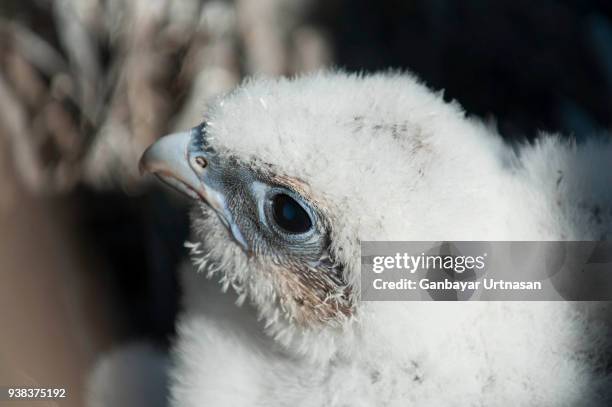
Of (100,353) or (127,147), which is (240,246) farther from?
(127,147)

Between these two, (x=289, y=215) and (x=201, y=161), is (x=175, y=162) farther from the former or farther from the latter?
(x=289, y=215)

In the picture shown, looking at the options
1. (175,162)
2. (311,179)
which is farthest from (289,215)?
(175,162)

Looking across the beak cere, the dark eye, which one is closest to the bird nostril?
the beak cere

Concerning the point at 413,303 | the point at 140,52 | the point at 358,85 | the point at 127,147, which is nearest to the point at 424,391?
the point at 413,303

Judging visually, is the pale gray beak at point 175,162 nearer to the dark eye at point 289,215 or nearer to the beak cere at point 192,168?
the beak cere at point 192,168

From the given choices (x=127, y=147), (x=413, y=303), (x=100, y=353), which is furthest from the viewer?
(x=127, y=147)

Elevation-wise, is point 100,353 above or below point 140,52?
below
